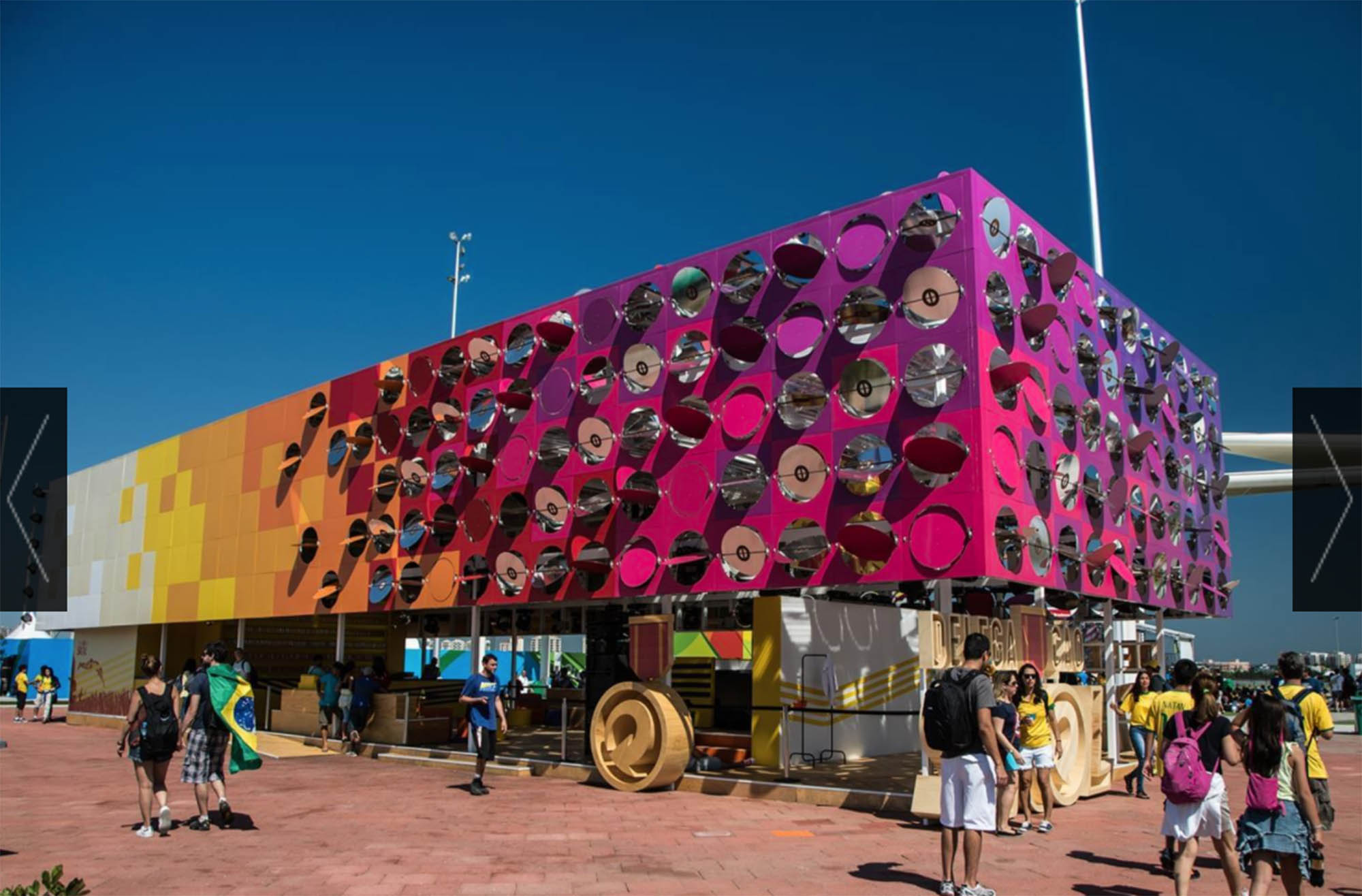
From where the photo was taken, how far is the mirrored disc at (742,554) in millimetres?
14828

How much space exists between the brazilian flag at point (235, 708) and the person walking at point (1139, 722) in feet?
29.8

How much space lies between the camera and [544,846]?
31.6 feet

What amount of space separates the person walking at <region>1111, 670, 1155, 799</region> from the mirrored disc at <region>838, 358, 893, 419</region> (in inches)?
176

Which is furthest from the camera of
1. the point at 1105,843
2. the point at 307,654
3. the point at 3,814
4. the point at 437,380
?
the point at 307,654

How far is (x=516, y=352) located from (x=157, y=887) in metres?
12.4

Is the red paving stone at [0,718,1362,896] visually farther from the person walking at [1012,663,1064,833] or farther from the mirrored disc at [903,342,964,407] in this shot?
the mirrored disc at [903,342,964,407]

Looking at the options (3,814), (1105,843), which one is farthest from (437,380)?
(1105,843)

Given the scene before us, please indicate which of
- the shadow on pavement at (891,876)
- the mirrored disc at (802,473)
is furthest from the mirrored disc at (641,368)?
the shadow on pavement at (891,876)

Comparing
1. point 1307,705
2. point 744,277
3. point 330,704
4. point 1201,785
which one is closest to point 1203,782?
point 1201,785

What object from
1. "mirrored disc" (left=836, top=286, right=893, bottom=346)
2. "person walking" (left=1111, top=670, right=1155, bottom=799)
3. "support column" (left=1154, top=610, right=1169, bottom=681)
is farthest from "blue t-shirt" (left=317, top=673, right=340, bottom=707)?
"support column" (left=1154, top=610, right=1169, bottom=681)

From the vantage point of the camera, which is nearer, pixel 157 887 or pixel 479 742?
pixel 157 887

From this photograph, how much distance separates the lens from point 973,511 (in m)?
12.8

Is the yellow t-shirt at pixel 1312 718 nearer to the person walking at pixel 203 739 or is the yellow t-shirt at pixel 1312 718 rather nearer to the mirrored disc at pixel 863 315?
the mirrored disc at pixel 863 315

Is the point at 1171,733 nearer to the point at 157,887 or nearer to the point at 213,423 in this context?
the point at 157,887
